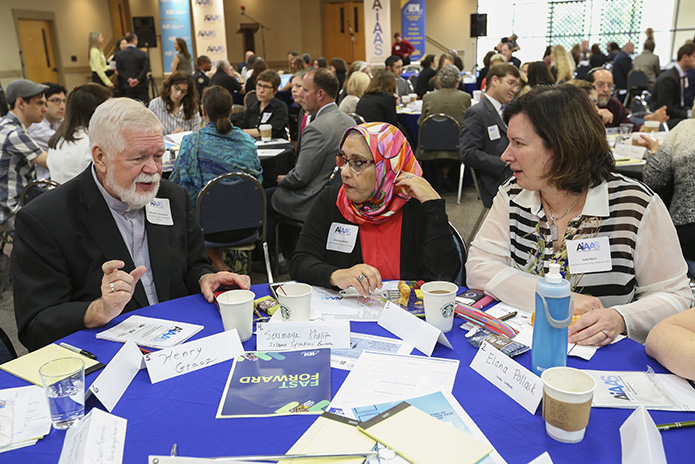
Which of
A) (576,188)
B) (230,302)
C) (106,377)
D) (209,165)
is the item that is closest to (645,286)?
(576,188)

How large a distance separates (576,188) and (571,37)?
58.7ft

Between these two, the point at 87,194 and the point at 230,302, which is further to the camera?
the point at 87,194

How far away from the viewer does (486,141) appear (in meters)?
4.59

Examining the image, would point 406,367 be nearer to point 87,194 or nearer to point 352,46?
point 87,194

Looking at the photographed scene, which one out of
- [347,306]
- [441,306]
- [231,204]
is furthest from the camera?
[231,204]

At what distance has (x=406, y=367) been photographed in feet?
4.44

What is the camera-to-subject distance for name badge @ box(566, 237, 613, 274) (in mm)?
1756

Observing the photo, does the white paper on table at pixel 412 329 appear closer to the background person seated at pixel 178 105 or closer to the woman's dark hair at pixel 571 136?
the woman's dark hair at pixel 571 136

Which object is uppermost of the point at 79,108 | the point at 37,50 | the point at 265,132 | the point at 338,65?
the point at 37,50

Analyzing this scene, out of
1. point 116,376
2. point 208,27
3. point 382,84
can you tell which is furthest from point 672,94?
point 208,27

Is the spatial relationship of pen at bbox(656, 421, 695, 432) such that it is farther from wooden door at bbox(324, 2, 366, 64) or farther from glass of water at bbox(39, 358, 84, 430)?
wooden door at bbox(324, 2, 366, 64)

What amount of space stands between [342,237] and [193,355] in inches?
34.5

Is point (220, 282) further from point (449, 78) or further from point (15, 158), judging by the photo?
point (449, 78)

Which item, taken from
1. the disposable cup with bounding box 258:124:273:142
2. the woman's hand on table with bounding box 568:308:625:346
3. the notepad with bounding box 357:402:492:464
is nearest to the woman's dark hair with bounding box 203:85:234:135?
the disposable cup with bounding box 258:124:273:142
